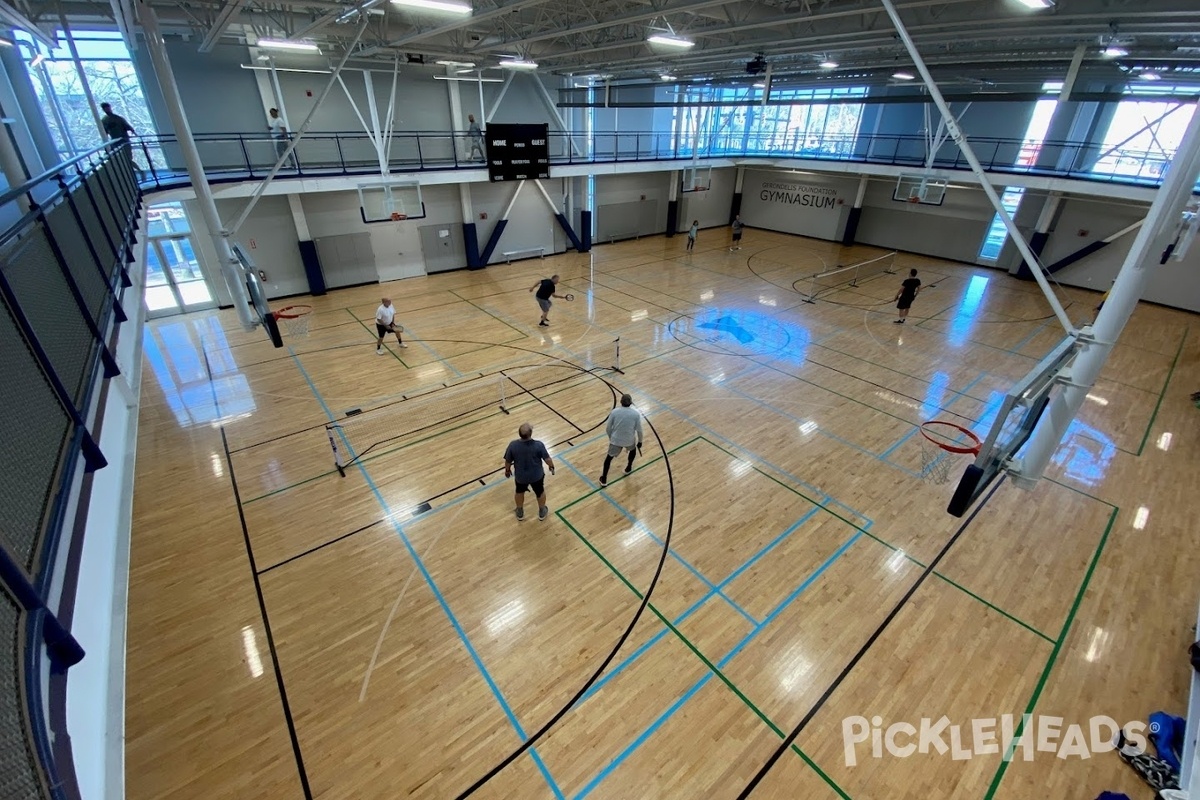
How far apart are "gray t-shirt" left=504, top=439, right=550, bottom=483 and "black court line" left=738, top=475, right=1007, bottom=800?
13.5ft

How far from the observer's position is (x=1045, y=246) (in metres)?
19.5

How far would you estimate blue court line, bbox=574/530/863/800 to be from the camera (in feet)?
15.8

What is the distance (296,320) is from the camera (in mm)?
15227

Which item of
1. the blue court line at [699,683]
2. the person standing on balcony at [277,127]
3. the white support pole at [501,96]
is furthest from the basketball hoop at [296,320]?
the blue court line at [699,683]

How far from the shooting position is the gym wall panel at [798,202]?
25047 mm

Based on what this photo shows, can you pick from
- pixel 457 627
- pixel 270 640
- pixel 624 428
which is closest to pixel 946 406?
pixel 624 428

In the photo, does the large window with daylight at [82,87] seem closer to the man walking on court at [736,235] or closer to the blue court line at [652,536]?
the blue court line at [652,536]

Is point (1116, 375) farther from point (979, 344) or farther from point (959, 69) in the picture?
point (959, 69)

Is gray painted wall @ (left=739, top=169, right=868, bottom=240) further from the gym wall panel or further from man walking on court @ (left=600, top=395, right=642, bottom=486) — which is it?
man walking on court @ (left=600, top=395, right=642, bottom=486)

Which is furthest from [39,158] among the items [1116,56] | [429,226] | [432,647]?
[1116,56]

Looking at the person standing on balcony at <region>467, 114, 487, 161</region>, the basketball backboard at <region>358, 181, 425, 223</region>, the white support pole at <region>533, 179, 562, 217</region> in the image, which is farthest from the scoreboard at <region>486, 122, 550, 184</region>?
the basketball backboard at <region>358, 181, 425, 223</region>

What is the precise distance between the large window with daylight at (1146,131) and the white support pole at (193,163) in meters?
24.0

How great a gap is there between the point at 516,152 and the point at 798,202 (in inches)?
619

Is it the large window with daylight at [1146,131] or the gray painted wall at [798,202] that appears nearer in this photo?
the large window with daylight at [1146,131]
